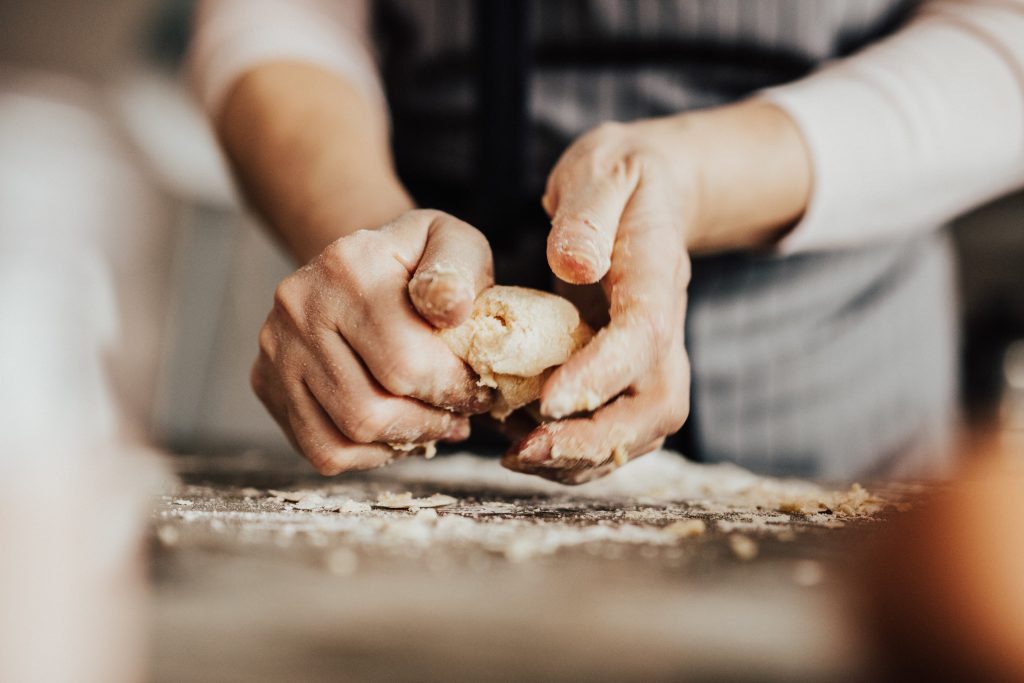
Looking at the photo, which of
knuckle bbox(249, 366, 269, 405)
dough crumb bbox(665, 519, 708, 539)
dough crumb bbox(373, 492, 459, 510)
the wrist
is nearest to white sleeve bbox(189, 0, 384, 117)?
the wrist

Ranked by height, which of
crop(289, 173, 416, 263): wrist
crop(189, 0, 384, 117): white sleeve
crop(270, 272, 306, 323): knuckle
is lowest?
crop(270, 272, 306, 323): knuckle

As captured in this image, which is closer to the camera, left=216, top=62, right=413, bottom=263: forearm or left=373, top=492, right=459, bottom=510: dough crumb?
left=373, top=492, right=459, bottom=510: dough crumb

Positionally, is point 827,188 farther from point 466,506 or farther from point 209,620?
point 209,620

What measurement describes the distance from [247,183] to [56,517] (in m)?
0.41

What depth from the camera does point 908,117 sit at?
641mm

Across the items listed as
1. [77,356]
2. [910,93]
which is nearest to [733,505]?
[910,93]

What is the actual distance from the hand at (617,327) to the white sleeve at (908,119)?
0.22 m

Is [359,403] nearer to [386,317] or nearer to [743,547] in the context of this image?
[386,317]

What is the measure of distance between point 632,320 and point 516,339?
70 mm

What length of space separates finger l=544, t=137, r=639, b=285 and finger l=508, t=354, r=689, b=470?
77 mm

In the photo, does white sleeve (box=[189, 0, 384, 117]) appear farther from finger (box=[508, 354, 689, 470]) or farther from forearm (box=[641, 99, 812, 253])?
finger (box=[508, 354, 689, 470])

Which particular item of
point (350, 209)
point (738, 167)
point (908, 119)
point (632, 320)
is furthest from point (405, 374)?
point (908, 119)

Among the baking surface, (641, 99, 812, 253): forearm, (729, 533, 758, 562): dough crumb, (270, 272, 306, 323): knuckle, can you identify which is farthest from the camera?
(641, 99, 812, 253): forearm

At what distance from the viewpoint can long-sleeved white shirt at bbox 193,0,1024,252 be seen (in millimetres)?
625
